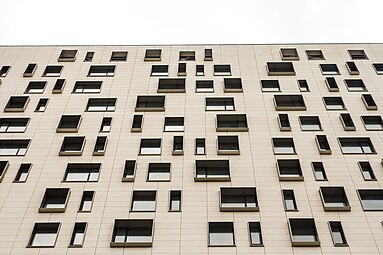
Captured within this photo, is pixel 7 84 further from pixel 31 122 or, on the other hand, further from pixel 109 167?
pixel 109 167

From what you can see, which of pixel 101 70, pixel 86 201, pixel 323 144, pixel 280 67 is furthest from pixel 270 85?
pixel 86 201

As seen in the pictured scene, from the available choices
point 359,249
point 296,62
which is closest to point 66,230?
point 359,249

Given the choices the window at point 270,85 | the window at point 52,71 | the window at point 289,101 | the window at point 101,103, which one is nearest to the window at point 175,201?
the window at point 101,103

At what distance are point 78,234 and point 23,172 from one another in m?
6.78

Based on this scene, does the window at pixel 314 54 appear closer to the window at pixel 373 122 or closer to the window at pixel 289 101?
the window at pixel 289 101

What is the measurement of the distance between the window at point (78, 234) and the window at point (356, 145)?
17977 mm

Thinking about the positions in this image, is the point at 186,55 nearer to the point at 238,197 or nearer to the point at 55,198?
the point at 238,197

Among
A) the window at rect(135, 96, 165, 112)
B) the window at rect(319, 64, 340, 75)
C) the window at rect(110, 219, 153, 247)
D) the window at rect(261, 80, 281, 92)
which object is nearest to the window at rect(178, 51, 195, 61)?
the window at rect(135, 96, 165, 112)

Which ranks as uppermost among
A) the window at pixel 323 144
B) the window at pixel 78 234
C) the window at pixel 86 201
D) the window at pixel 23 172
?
the window at pixel 323 144

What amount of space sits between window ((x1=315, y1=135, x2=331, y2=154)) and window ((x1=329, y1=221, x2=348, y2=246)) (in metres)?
5.96

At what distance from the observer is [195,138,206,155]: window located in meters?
30.5

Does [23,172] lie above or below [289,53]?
below

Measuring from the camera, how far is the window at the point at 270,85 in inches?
1429

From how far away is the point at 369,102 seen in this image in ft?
112
